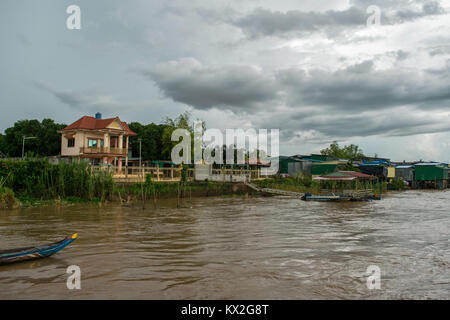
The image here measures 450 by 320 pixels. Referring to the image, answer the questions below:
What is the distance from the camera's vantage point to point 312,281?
23.1 ft

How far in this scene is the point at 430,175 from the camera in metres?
52.5

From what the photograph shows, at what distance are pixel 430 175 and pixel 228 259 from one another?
2086 inches

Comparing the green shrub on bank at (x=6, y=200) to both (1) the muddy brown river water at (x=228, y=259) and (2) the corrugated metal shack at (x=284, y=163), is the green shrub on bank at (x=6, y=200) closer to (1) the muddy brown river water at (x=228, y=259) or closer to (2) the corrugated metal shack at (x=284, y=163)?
(1) the muddy brown river water at (x=228, y=259)

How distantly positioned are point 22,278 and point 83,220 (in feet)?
27.0

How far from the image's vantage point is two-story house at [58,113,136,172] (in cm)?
3447

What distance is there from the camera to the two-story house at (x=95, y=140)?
34469 millimetres

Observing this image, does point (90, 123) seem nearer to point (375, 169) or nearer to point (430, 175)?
point (375, 169)

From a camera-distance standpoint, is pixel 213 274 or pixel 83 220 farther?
pixel 83 220

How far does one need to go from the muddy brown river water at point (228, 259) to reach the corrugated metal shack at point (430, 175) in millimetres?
41906

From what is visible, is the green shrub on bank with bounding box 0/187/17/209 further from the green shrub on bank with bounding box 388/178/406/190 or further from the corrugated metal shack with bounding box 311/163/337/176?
the green shrub on bank with bounding box 388/178/406/190

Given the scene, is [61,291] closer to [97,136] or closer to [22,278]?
[22,278]

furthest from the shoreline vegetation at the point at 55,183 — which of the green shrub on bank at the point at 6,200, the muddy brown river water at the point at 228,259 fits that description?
the muddy brown river water at the point at 228,259
